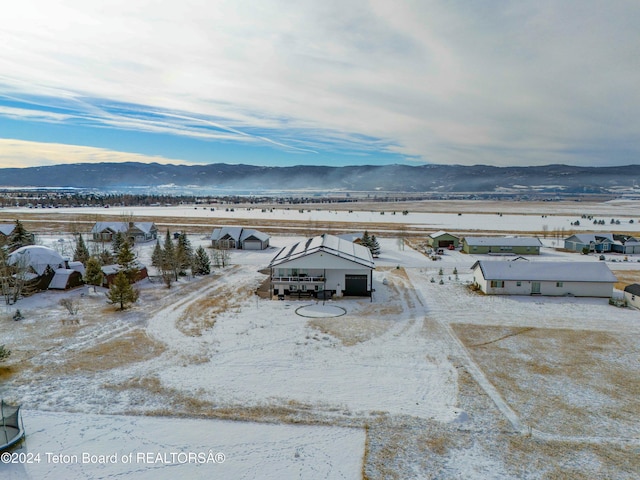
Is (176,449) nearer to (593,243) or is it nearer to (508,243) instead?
(508,243)

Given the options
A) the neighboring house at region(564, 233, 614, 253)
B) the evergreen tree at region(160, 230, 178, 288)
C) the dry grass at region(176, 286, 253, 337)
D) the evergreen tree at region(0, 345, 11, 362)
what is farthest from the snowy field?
the neighboring house at region(564, 233, 614, 253)

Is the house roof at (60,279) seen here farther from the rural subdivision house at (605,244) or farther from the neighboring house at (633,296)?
the rural subdivision house at (605,244)

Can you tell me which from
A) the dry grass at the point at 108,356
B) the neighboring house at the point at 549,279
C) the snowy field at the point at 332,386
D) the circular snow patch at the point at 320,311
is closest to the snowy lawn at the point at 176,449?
the snowy field at the point at 332,386

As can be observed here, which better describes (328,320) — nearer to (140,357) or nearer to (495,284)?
(140,357)

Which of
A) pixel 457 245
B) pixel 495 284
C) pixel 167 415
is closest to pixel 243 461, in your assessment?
pixel 167 415

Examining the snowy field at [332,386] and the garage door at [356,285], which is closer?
the snowy field at [332,386]

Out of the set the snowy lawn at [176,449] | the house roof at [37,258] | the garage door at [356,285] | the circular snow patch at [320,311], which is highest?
the house roof at [37,258]

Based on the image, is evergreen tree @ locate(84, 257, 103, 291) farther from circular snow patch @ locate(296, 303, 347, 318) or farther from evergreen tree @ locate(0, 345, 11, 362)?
circular snow patch @ locate(296, 303, 347, 318)
